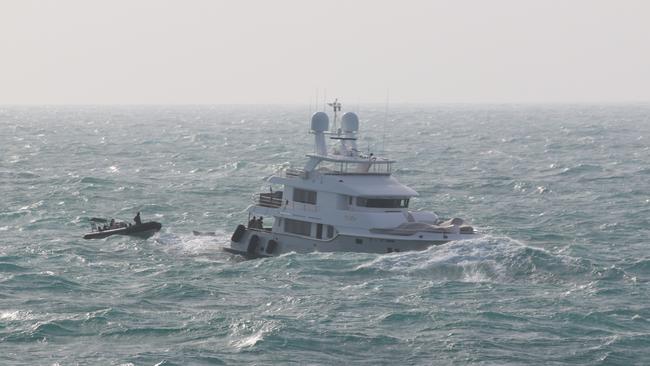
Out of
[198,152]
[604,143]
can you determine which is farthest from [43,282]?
[604,143]

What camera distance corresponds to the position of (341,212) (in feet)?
178

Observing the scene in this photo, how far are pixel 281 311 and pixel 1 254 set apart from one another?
2008 centimetres

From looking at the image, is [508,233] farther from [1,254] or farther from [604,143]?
[604,143]

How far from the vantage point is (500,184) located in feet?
293

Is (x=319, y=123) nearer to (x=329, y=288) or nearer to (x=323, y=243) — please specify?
(x=323, y=243)

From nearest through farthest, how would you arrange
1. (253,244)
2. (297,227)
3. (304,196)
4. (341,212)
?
(341,212) < (297,227) < (253,244) < (304,196)

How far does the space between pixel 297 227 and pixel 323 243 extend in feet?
8.02

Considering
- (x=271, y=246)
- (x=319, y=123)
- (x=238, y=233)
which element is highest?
(x=319, y=123)

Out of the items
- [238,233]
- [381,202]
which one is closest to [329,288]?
[381,202]

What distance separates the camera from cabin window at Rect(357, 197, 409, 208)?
177 feet

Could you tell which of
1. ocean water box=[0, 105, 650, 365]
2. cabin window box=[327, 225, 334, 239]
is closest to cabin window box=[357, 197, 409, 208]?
cabin window box=[327, 225, 334, 239]

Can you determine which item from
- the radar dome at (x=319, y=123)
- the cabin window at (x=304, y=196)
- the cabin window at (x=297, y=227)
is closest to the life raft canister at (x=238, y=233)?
the cabin window at (x=297, y=227)

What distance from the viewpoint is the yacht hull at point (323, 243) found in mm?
52219

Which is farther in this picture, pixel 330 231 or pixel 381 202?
pixel 330 231
